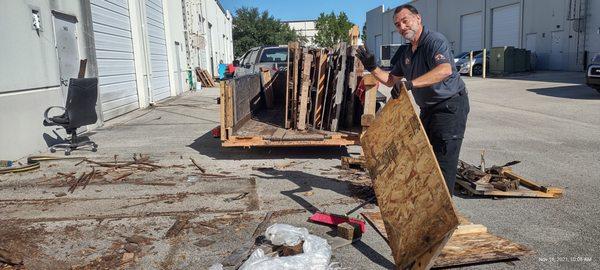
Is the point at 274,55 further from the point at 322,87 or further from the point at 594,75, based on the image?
the point at 594,75

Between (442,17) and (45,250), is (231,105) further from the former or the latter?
(442,17)

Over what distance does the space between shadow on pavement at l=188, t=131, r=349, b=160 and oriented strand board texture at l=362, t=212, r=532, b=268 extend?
3.46m

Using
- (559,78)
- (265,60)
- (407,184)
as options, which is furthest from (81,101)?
(559,78)

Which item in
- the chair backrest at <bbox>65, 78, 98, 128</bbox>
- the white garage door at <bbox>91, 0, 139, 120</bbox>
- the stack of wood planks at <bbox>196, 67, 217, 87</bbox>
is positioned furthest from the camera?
the stack of wood planks at <bbox>196, 67, 217, 87</bbox>

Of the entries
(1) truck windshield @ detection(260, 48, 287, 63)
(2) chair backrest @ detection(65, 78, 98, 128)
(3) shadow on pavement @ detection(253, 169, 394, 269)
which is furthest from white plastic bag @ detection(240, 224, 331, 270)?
(1) truck windshield @ detection(260, 48, 287, 63)

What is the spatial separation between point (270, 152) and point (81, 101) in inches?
131

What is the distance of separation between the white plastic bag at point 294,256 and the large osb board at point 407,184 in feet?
1.74

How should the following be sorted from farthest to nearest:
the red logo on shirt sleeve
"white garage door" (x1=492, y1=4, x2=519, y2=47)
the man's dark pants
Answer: "white garage door" (x1=492, y1=4, x2=519, y2=47) → the man's dark pants → the red logo on shirt sleeve

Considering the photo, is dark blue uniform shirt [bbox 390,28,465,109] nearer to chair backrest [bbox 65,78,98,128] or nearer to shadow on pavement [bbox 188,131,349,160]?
shadow on pavement [bbox 188,131,349,160]

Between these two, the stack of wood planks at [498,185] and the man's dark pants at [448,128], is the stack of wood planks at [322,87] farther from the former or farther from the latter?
the man's dark pants at [448,128]

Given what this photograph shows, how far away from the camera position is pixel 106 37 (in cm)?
1227

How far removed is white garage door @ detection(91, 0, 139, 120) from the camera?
1173 cm

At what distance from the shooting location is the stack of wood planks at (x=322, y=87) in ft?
23.9

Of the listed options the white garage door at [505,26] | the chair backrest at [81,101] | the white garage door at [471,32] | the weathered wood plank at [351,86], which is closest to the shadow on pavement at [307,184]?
the weathered wood plank at [351,86]
